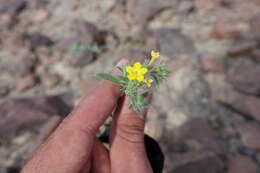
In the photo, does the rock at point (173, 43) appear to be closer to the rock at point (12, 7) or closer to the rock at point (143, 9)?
the rock at point (143, 9)

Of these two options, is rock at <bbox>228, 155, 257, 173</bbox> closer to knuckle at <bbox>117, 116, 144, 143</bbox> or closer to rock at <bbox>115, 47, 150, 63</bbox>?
knuckle at <bbox>117, 116, 144, 143</bbox>

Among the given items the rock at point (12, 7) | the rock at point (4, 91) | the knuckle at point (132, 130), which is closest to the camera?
the knuckle at point (132, 130)

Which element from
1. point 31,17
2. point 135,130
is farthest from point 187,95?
point 31,17

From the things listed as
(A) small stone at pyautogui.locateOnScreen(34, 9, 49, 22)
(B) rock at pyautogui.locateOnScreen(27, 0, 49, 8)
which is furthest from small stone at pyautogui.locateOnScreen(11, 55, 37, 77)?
(B) rock at pyautogui.locateOnScreen(27, 0, 49, 8)

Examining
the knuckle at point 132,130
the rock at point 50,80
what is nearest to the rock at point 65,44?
the rock at point 50,80

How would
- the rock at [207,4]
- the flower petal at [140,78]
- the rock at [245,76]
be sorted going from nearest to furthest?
the flower petal at [140,78] → the rock at [245,76] → the rock at [207,4]

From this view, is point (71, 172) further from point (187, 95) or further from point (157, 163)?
point (187, 95)

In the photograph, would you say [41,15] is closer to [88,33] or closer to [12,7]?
[12,7]

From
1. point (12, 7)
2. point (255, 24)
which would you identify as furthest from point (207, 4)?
point (12, 7)
